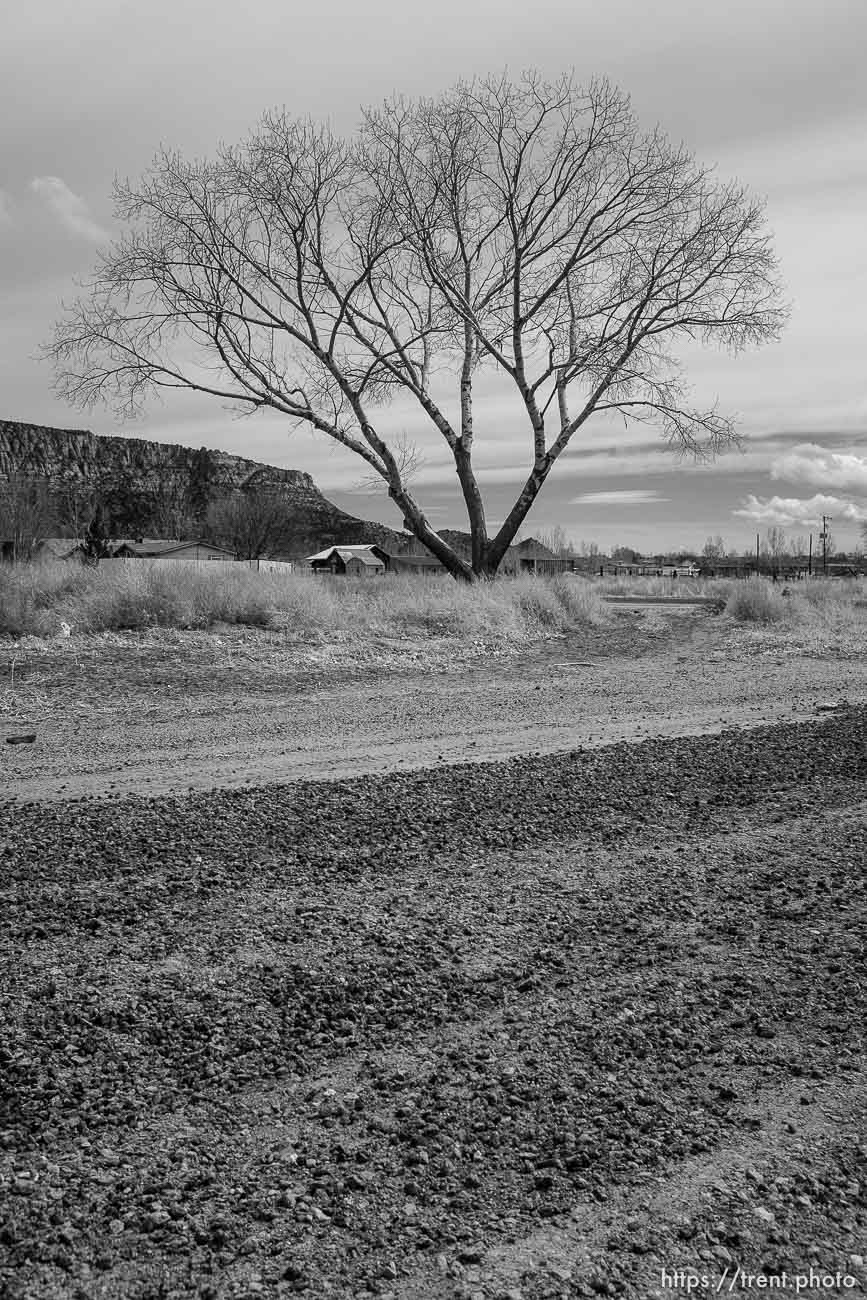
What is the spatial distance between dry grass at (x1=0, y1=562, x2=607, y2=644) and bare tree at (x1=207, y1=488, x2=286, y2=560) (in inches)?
2680

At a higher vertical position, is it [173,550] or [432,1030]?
[173,550]

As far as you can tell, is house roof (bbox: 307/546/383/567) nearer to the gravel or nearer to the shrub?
the shrub

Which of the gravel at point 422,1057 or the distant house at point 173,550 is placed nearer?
the gravel at point 422,1057

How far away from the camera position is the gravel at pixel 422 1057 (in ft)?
6.89

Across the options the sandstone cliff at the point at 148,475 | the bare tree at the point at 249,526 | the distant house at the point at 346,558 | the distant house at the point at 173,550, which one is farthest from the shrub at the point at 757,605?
the sandstone cliff at the point at 148,475

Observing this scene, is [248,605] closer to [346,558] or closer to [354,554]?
[346,558]

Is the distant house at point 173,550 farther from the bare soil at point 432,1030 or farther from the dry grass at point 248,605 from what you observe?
the bare soil at point 432,1030

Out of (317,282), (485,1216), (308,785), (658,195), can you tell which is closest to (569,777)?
(308,785)

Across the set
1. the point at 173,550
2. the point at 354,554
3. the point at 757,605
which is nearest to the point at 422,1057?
the point at 757,605

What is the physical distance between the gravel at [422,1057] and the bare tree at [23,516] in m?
57.8

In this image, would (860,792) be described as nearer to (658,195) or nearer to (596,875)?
(596,875)

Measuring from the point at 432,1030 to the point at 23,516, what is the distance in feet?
255

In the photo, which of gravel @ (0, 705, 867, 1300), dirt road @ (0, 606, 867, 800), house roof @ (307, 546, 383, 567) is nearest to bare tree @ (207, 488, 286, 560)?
house roof @ (307, 546, 383, 567)

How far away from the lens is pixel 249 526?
89250 mm
